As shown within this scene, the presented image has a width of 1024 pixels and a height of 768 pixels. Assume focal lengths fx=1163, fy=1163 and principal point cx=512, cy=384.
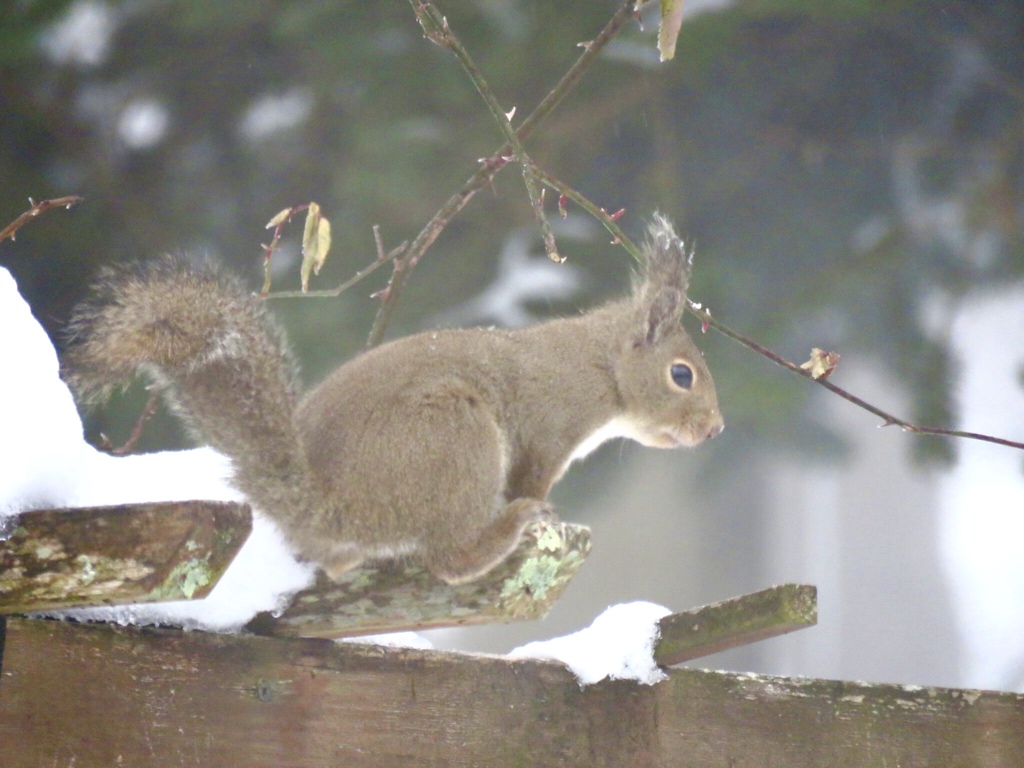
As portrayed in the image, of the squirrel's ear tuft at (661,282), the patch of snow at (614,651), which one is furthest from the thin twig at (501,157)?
the patch of snow at (614,651)

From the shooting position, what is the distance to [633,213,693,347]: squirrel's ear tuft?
1475 mm

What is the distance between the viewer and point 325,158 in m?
2.68

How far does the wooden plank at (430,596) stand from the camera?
978 mm

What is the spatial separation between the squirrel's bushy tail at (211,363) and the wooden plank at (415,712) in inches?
7.3

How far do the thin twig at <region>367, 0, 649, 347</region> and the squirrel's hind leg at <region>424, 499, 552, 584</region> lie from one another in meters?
0.35

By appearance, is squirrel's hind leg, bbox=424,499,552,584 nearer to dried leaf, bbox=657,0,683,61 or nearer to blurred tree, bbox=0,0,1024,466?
dried leaf, bbox=657,0,683,61

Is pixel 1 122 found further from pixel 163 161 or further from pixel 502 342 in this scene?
pixel 502 342

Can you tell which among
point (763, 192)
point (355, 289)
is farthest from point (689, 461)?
point (355, 289)

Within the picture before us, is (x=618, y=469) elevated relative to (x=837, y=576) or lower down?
lower down

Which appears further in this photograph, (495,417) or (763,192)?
(763,192)

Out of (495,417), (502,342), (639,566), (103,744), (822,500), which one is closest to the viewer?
(103,744)

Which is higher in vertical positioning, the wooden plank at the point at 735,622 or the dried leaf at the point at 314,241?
the dried leaf at the point at 314,241

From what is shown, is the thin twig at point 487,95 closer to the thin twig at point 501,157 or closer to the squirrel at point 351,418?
the thin twig at point 501,157

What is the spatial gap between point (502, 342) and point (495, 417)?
15 cm
